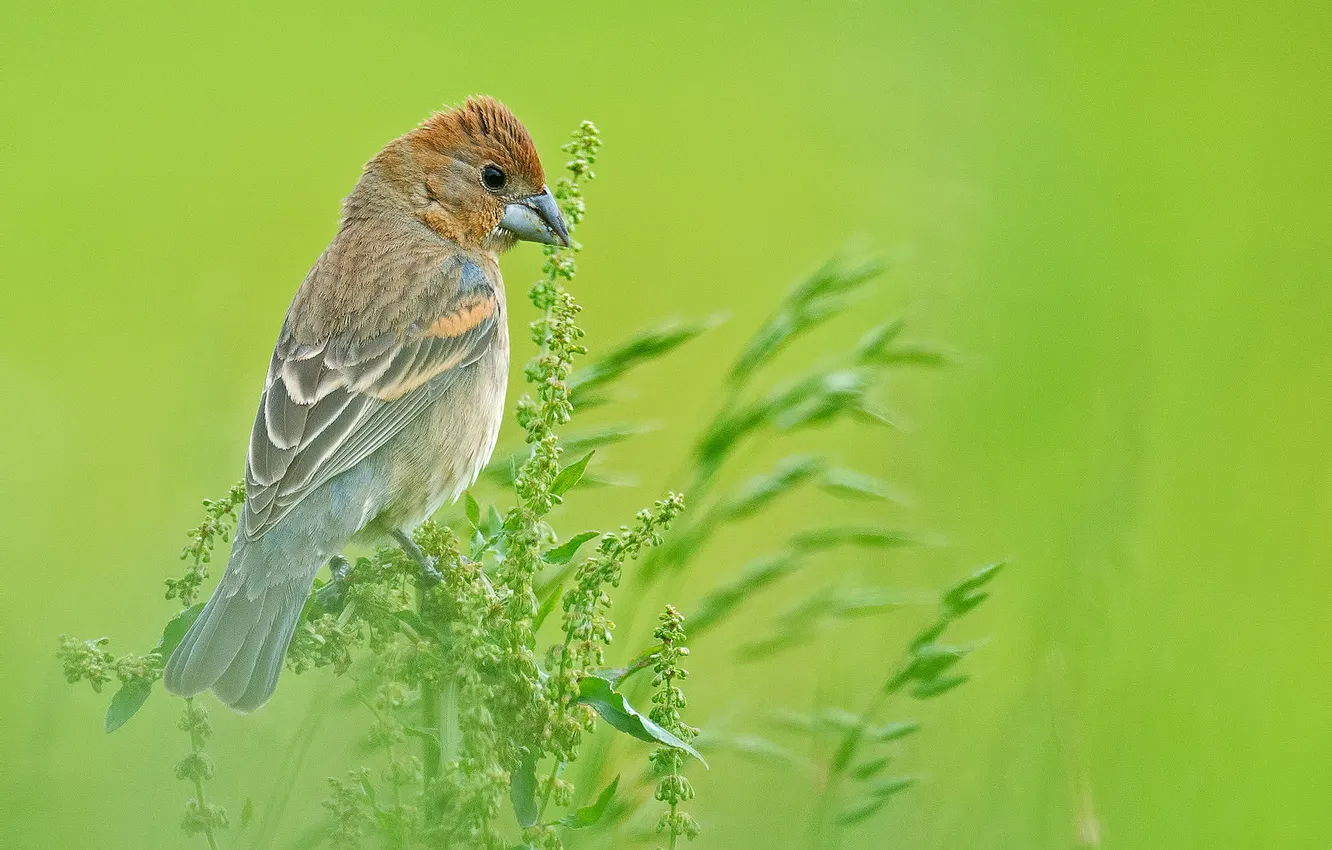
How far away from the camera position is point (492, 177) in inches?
203

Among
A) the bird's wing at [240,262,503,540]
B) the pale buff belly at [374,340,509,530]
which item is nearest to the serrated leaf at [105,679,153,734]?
the bird's wing at [240,262,503,540]

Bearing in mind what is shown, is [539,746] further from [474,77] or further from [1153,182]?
[474,77]

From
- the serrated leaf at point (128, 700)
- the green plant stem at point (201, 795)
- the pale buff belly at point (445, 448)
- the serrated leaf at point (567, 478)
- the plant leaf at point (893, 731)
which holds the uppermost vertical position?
the pale buff belly at point (445, 448)

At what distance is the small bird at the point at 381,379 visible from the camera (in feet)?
11.5

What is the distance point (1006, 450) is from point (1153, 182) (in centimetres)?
372

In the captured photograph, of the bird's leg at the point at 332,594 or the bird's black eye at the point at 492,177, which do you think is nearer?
the bird's leg at the point at 332,594

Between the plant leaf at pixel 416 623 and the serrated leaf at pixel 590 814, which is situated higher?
the plant leaf at pixel 416 623

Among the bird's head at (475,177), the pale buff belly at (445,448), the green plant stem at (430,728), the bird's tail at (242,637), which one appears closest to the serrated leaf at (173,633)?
the bird's tail at (242,637)

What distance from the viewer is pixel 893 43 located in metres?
10.8

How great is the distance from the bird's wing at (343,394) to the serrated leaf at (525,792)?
58.3 inches

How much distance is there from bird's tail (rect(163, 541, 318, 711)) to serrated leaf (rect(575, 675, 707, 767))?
815mm

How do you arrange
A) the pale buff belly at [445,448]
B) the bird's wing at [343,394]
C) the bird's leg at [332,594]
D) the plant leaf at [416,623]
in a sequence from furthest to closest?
the pale buff belly at [445,448] → the bird's wing at [343,394] → the bird's leg at [332,594] → the plant leaf at [416,623]

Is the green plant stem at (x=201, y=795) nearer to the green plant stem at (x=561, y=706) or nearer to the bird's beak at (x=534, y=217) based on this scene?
the green plant stem at (x=561, y=706)

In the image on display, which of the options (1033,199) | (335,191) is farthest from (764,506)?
(335,191)
